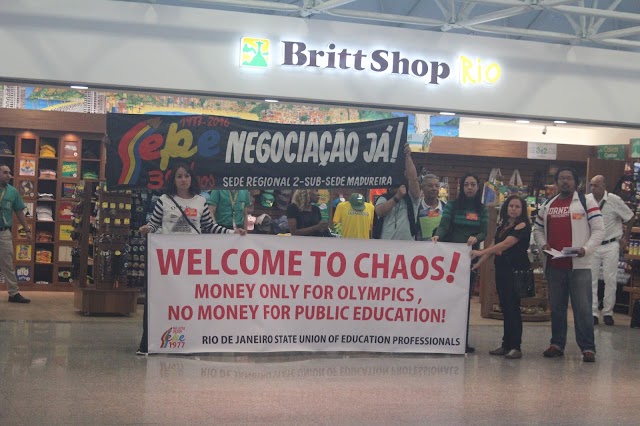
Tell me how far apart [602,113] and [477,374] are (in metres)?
5.43

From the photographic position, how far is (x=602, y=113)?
40.7ft

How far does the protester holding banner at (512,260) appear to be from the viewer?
9203mm

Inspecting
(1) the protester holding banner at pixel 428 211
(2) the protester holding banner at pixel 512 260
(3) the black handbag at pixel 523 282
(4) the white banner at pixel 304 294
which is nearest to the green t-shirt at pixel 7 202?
(4) the white banner at pixel 304 294

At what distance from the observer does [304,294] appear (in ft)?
28.8

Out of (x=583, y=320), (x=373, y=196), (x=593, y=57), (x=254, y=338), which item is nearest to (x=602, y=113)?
(x=593, y=57)

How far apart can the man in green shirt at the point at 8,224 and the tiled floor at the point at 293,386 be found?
2776 mm

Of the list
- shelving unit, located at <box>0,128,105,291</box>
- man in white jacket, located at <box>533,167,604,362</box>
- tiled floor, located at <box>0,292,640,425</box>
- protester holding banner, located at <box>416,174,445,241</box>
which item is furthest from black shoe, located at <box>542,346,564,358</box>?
shelving unit, located at <box>0,128,105,291</box>

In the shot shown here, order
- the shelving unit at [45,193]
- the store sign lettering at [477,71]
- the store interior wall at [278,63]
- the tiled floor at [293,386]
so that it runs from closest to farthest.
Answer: the tiled floor at [293,386], the store interior wall at [278,63], the store sign lettering at [477,71], the shelving unit at [45,193]

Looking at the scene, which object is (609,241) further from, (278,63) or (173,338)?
(173,338)

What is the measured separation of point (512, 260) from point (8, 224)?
690 centimetres

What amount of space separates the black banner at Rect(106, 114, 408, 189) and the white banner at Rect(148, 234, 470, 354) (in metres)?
0.81

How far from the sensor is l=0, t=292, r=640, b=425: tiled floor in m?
6.26

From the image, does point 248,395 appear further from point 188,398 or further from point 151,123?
point 151,123

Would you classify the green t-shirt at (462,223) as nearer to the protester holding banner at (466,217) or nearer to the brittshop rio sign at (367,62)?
the protester holding banner at (466,217)
